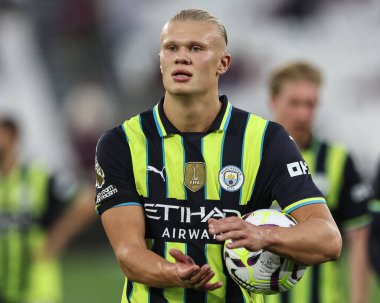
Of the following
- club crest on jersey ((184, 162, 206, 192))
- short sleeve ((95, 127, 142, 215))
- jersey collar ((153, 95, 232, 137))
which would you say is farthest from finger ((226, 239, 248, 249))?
jersey collar ((153, 95, 232, 137))

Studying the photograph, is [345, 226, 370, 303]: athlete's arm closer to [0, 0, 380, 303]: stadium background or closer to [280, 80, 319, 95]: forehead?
[280, 80, 319, 95]: forehead

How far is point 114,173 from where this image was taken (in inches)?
169

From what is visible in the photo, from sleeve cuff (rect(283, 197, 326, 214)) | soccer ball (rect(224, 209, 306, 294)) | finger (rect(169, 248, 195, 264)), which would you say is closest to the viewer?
finger (rect(169, 248, 195, 264))

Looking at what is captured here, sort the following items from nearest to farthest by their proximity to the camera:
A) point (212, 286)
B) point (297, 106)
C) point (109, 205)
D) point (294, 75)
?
point (212, 286) → point (109, 205) → point (297, 106) → point (294, 75)

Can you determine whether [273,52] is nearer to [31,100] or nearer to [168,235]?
[31,100]

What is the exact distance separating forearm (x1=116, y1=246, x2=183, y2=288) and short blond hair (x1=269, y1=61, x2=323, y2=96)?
259cm

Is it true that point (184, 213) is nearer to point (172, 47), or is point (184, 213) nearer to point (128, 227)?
point (128, 227)

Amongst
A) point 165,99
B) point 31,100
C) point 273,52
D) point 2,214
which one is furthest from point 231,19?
point 165,99

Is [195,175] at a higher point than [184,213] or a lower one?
higher

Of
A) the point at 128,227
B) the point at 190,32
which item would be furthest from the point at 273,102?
the point at 128,227

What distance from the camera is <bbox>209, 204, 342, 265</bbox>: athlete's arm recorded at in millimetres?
3791

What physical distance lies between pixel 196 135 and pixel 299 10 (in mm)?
14033

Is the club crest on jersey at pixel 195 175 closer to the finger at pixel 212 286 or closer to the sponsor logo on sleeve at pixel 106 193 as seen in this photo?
the sponsor logo on sleeve at pixel 106 193

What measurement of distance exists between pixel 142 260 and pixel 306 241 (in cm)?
66
